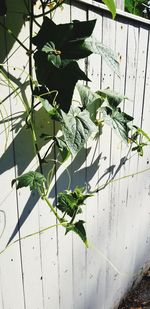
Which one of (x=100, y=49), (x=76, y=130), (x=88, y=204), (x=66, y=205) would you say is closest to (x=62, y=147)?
(x=76, y=130)

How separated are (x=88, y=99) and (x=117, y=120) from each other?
6.8 inches

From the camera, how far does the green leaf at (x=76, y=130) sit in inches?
34.0

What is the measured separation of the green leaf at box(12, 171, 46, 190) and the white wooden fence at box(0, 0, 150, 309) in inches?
2.2

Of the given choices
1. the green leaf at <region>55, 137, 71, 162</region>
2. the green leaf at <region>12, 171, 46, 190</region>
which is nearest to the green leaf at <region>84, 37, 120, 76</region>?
the green leaf at <region>55, 137, 71, 162</region>

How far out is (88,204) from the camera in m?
1.36

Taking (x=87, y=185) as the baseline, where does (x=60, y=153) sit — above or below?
above

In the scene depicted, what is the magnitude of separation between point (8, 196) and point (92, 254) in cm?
75

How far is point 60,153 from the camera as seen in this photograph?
105 centimetres

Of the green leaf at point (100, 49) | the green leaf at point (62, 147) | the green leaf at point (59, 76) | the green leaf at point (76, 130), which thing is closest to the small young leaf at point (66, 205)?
the green leaf at point (62, 147)

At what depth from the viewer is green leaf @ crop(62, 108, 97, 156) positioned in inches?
34.0

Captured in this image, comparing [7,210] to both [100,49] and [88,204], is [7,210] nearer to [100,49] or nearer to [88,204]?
[88,204]

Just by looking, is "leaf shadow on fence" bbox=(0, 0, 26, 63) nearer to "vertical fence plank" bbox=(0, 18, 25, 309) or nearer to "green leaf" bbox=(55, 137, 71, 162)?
"vertical fence plank" bbox=(0, 18, 25, 309)

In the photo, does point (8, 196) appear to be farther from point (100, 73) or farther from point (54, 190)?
point (100, 73)

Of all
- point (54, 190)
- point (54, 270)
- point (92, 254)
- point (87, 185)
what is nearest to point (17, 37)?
point (54, 190)
